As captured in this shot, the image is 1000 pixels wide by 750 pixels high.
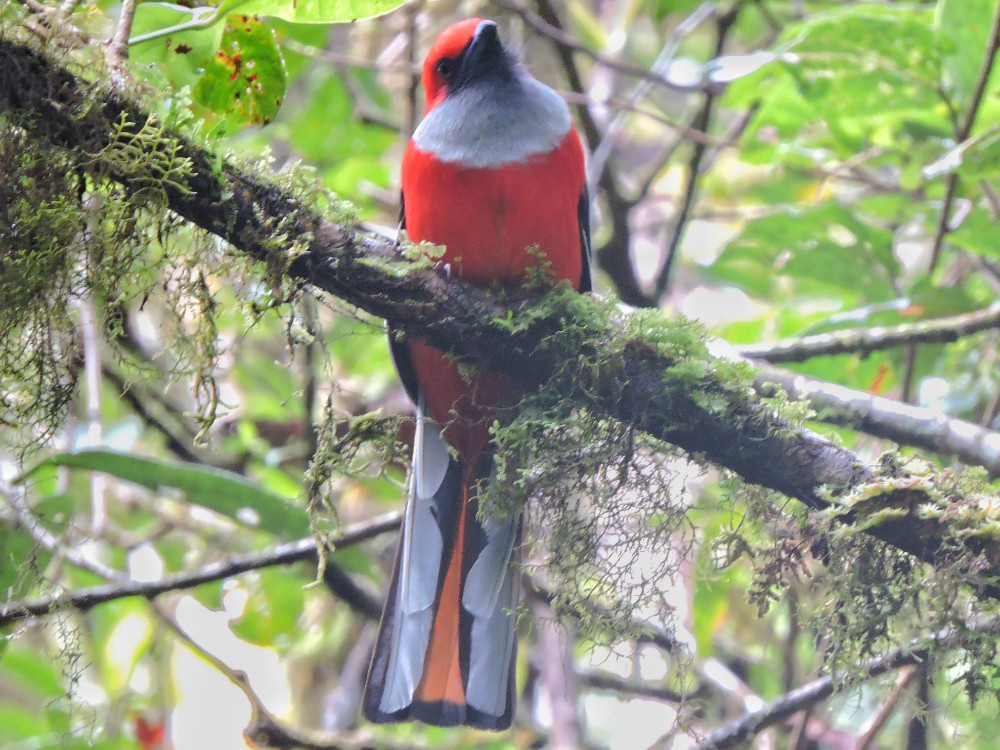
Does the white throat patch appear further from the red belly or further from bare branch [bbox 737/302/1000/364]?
bare branch [bbox 737/302/1000/364]

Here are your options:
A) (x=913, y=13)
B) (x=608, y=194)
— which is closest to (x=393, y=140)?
(x=608, y=194)

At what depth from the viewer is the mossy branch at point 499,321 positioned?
1767 mm

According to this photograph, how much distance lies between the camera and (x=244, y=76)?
2.16m

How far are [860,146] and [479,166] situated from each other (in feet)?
5.90

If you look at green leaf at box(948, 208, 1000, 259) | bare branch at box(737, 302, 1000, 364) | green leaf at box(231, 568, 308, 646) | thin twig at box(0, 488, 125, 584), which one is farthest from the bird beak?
green leaf at box(231, 568, 308, 646)

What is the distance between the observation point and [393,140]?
484 cm

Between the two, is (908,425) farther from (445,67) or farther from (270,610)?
(270,610)

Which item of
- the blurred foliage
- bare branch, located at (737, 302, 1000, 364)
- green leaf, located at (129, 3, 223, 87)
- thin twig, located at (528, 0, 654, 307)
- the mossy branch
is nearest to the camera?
the mossy branch

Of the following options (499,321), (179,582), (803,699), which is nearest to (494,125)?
(499,321)

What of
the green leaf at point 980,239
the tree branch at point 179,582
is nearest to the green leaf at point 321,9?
the tree branch at point 179,582

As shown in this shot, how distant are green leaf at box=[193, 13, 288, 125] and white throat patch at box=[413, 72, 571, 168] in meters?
0.50

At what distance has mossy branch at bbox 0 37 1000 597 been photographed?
1.77 meters

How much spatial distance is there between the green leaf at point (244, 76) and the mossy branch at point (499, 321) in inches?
15.0

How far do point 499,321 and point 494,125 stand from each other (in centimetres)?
81
